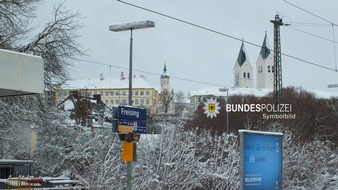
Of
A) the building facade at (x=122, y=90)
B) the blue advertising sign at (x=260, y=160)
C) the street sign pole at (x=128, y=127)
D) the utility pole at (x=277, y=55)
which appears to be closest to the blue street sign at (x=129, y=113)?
the street sign pole at (x=128, y=127)

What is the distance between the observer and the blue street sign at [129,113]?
35.2 feet

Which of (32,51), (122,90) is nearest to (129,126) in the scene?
(32,51)

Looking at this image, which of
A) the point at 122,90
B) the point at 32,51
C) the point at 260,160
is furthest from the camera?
the point at 122,90

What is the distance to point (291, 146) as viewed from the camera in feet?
77.0

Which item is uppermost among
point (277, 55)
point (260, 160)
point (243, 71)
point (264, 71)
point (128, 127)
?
point (243, 71)

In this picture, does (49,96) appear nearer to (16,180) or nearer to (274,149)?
(16,180)

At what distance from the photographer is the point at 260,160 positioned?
11.3m

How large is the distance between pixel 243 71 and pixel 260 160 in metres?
148

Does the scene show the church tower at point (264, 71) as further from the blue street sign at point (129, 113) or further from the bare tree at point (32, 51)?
the blue street sign at point (129, 113)

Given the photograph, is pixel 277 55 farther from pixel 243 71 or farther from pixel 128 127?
pixel 243 71

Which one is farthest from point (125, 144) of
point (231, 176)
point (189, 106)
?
point (189, 106)

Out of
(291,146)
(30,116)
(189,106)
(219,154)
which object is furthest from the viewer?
(189,106)

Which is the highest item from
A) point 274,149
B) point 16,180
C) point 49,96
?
point 49,96

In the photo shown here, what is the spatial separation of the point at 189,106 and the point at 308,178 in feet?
412
